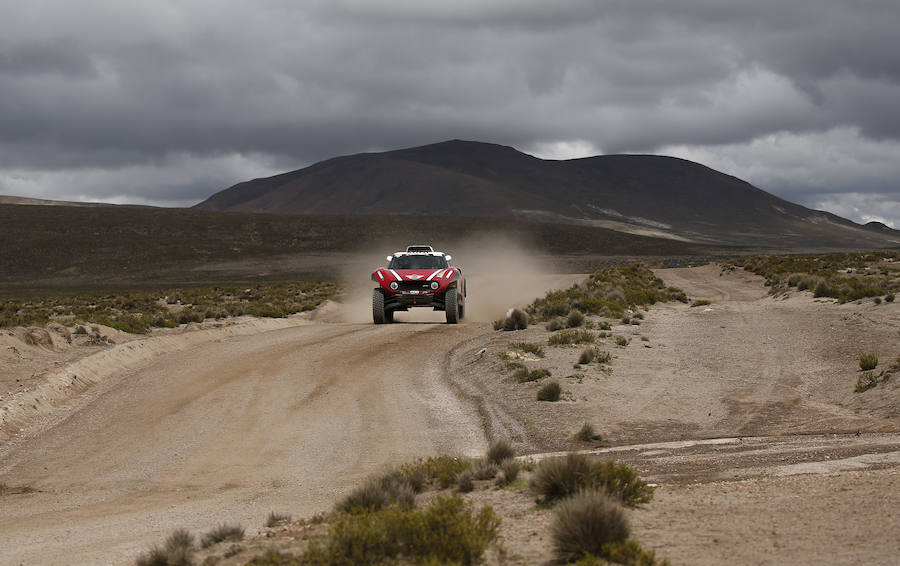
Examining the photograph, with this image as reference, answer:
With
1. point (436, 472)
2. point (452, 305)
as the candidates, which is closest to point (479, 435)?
point (436, 472)

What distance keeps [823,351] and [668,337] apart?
4.71 m

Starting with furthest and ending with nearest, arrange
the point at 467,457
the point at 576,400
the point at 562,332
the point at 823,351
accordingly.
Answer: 1. the point at 562,332
2. the point at 823,351
3. the point at 576,400
4. the point at 467,457

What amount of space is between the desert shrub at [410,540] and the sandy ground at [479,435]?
41 centimetres

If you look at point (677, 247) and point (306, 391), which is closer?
point (306, 391)

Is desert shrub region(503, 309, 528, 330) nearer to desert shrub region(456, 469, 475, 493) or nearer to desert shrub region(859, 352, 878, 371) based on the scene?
desert shrub region(859, 352, 878, 371)

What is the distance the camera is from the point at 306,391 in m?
15.9

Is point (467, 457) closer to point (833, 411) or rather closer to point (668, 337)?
point (833, 411)

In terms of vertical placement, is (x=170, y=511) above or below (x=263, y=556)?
below

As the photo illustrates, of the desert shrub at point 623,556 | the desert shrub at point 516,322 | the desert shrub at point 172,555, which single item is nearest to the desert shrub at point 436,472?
the desert shrub at point 172,555

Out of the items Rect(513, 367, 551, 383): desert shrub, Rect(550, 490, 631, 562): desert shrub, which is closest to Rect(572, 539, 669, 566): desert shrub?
Rect(550, 490, 631, 562): desert shrub

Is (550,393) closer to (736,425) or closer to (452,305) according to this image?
(736,425)

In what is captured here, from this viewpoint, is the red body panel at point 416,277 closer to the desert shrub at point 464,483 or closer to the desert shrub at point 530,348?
the desert shrub at point 530,348

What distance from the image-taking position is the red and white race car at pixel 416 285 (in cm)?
2584

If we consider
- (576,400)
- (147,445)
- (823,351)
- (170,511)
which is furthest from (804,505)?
(823,351)
